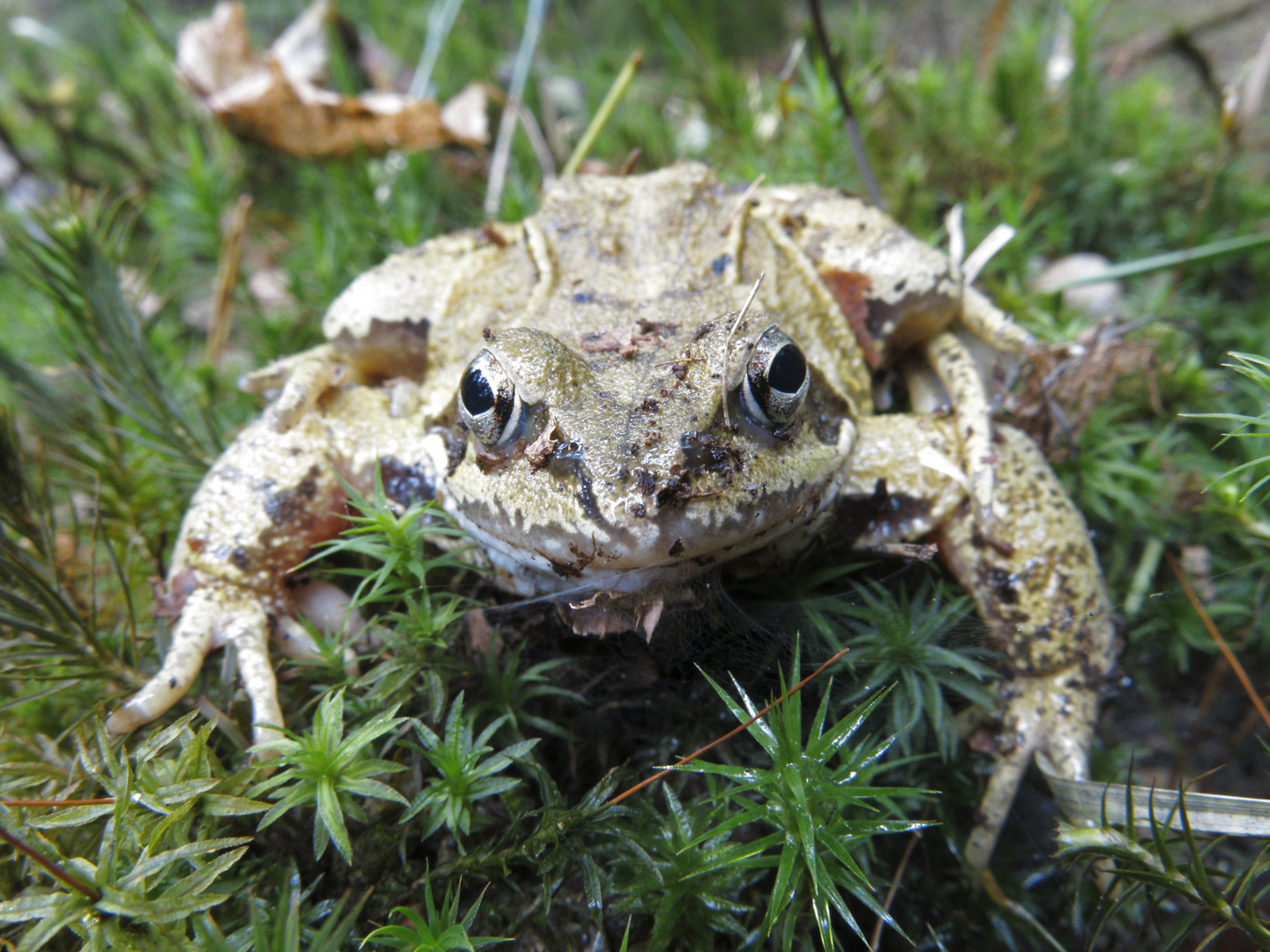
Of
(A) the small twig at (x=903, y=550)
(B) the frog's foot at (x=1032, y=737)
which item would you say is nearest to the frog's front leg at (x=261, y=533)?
(A) the small twig at (x=903, y=550)

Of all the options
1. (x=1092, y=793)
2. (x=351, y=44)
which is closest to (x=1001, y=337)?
(x=1092, y=793)

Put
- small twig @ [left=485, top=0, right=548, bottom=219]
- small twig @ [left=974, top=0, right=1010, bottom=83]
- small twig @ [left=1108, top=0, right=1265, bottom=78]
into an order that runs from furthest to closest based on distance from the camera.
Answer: small twig @ [left=1108, top=0, right=1265, bottom=78] → small twig @ [left=974, top=0, right=1010, bottom=83] → small twig @ [left=485, top=0, right=548, bottom=219]

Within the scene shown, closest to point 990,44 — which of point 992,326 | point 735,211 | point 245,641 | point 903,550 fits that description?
point 992,326

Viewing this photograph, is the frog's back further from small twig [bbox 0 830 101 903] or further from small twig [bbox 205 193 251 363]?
small twig [bbox 0 830 101 903]

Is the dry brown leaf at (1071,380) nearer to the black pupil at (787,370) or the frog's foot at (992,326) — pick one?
the frog's foot at (992,326)

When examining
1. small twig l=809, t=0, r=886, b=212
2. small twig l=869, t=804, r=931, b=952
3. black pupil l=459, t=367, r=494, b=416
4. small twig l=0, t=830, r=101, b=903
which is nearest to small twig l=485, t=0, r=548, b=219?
small twig l=809, t=0, r=886, b=212
